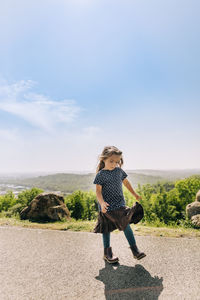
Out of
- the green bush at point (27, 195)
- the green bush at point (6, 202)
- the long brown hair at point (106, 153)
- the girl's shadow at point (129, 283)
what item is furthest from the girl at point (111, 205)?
the green bush at point (6, 202)

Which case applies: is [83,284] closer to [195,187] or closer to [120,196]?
[120,196]

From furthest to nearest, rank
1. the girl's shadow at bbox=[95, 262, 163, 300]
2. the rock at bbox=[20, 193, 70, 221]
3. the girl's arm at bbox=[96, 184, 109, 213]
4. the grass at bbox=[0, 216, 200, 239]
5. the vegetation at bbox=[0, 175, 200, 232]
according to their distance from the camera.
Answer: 1. the vegetation at bbox=[0, 175, 200, 232]
2. the rock at bbox=[20, 193, 70, 221]
3. the grass at bbox=[0, 216, 200, 239]
4. the girl's arm at bbox=[96, 184, 109, 213]
5. the girl's shadow at bbox=[95, 262, 163, 300]

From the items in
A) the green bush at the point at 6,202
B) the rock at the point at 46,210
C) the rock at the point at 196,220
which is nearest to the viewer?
the rock at the point at 196,220

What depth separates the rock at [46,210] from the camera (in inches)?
219

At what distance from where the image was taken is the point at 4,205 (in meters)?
7.83

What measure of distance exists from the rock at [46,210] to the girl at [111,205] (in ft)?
8.86

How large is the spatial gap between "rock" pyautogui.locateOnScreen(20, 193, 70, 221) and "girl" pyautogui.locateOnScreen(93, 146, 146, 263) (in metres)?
2.70

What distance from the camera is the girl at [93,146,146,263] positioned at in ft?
9.69

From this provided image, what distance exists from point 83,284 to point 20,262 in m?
1.13

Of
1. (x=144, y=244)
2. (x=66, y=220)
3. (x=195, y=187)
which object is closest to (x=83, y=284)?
(x=144, y=244)

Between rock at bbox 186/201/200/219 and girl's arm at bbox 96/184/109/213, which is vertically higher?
girl's arm at bbox 96/184/109/213

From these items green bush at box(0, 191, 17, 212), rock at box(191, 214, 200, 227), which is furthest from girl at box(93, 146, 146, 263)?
green bush at box(0, 191, 17, 212)

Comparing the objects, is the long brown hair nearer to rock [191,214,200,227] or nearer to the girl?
the girl

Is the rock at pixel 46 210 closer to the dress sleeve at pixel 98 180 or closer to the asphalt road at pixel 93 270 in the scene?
the asphalt road at pixel 93 270
